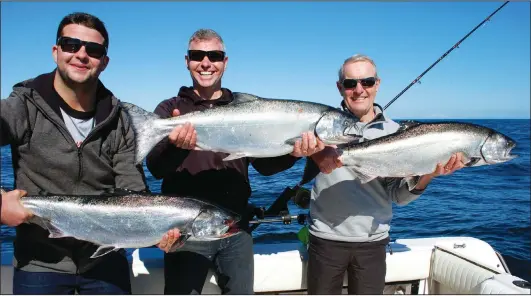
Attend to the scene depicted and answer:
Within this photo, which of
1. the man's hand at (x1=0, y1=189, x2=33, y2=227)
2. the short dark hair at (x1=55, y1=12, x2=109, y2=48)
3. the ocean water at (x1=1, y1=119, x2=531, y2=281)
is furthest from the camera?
the ocean water at (x1=1, y1=119, x2=531, y2=281)

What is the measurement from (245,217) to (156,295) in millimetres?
1470

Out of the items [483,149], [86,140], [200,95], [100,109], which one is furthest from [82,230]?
[483,149]

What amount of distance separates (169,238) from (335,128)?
2006mm

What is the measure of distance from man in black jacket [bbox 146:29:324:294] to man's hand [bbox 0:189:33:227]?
3.95 ft

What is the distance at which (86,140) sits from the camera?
13.0 feet

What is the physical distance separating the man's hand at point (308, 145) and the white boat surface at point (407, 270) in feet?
6.53

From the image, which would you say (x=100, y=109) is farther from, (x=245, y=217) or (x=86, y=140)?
(x=245, y=217)

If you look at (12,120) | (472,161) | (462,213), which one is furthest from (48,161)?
(462,213)

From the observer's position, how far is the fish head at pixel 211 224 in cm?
410

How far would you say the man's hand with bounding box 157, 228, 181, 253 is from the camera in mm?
3957

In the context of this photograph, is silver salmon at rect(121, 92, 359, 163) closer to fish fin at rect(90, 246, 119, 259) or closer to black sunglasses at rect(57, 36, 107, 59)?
black sunglasses at rect(57, 36, 107, 59)

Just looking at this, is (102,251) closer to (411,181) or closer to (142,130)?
(142,130)

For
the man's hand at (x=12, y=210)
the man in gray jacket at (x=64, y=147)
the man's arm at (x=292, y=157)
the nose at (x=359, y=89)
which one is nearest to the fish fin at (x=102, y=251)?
the man in gray jacket at (x=64, y=147)

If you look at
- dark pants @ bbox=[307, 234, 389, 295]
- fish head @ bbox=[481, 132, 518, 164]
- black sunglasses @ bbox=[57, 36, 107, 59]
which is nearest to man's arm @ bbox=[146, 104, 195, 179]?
black sunglasses @ bbox=[57, 36, 107, 59]
